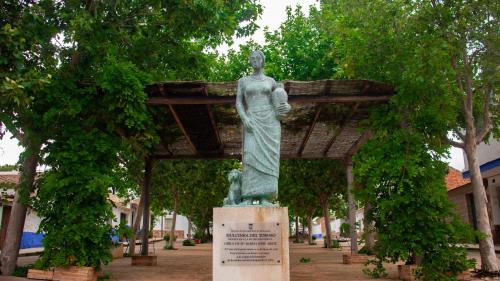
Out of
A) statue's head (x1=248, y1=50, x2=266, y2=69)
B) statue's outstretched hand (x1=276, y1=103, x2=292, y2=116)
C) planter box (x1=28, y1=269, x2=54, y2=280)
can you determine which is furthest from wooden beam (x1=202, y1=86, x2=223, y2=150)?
planter box (x1=28, y1=269, x2=54, y2=280)

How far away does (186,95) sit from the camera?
9.17 metres

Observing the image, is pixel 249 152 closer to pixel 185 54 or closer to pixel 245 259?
pixel 245 259

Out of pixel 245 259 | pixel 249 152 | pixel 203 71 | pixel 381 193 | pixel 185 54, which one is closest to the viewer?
pixel 245 259

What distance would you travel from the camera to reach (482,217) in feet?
30.2

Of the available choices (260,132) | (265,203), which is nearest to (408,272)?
(265,203)

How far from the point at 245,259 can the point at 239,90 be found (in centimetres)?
248

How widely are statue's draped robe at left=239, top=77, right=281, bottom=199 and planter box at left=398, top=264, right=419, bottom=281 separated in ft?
13.0

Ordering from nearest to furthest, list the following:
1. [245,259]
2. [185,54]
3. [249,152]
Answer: [245,259] → [249,152] → [185,54]

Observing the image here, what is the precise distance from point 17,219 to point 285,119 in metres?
6.35

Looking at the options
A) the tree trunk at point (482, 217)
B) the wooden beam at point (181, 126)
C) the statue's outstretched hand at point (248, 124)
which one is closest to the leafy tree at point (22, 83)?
the wooden beam at point (181, 126)

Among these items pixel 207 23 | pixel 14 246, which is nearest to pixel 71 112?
pixel 14 246

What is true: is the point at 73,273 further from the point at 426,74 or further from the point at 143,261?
the point at 426,74

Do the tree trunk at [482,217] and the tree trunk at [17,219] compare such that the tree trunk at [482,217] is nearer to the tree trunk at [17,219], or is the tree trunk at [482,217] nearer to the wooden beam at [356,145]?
the wooden beam at [356,145]

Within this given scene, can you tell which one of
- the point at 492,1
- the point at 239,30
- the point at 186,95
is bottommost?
the point at 186,95
